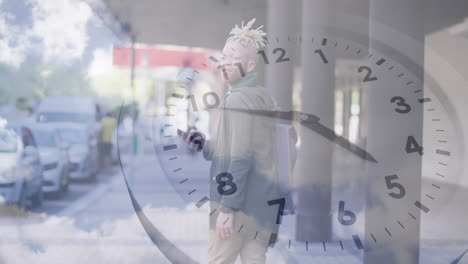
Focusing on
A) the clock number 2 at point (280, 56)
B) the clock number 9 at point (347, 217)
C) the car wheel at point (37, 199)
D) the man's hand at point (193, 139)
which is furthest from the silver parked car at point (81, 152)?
the clock number 9 at point (347, 217)

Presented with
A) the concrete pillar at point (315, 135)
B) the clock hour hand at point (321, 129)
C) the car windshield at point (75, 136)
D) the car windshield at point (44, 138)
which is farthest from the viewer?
the car windshield at point (75, 136)

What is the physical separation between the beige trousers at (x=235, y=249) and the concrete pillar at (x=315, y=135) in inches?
25.0

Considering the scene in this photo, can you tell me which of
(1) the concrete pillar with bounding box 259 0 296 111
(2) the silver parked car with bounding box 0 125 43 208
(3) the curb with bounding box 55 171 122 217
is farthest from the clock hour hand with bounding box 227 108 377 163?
(3) the curb with bounding box 55 171 122 217

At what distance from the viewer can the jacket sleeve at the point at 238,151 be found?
2285 mm

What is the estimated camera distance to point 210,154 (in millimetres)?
2416

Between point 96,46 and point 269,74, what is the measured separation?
115 centimetres

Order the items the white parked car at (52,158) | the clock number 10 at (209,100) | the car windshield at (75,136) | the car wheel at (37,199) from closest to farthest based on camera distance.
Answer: the clock number 10 at (209,100)
the white parked car at (52,158)
the car wheel at (37,199)
the car windshield at (75,136)

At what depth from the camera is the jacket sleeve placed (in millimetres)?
2285

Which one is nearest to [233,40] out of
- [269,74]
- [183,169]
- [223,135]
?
[223,135]

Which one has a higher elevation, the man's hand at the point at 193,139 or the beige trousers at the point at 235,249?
the man's hand at the point at 193,139

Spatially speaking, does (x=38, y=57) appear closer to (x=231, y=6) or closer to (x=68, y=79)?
(x=68, y=79)

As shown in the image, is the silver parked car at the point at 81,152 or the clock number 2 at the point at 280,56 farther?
the silver parked car at the point at 81,152

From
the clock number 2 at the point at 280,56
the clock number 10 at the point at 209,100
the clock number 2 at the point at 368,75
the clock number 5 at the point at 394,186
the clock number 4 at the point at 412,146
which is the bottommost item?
the clock number 5 at the point at 394,186

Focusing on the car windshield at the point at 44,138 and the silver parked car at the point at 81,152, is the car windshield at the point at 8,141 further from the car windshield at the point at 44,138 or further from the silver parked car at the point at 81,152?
the silver parked car at the point at 81,152
